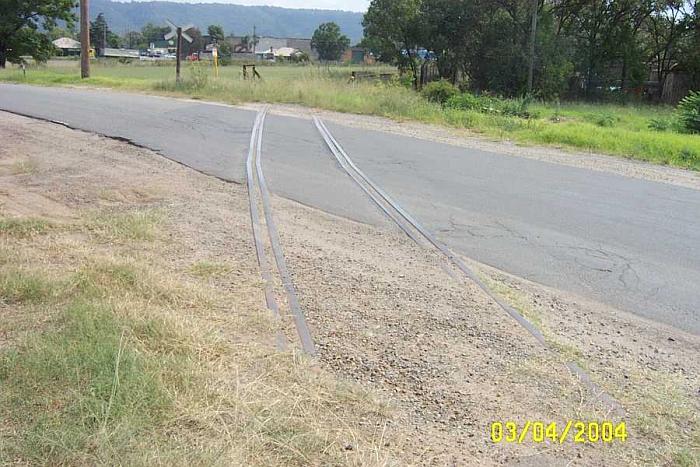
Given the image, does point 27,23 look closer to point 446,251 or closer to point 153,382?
point 446,251

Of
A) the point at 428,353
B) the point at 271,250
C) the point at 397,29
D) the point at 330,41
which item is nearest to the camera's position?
the point at 428,353

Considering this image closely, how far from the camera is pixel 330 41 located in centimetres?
14738

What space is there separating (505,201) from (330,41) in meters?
145

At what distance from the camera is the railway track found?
4672mm

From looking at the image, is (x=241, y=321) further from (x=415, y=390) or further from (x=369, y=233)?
(x=369, y=233)

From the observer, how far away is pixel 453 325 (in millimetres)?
4895

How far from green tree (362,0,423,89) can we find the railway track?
29878mm

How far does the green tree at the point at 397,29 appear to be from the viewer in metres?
39.0

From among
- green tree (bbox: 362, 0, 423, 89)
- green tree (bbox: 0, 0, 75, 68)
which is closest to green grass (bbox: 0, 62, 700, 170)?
green tree (bbox: 362, 0, 423, 89)

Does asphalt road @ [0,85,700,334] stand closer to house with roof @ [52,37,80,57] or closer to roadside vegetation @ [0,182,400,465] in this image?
roadside vegetation @ [0,182,400,465]

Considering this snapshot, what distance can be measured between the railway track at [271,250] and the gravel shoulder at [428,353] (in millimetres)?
84

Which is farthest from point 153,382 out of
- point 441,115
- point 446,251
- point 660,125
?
point 660,125

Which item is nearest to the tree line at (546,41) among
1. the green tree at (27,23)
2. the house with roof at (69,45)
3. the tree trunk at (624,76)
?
the tree trunk at (624,76)

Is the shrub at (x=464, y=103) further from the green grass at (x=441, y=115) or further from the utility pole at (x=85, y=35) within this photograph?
the utility pole at (x=85, y=35)
